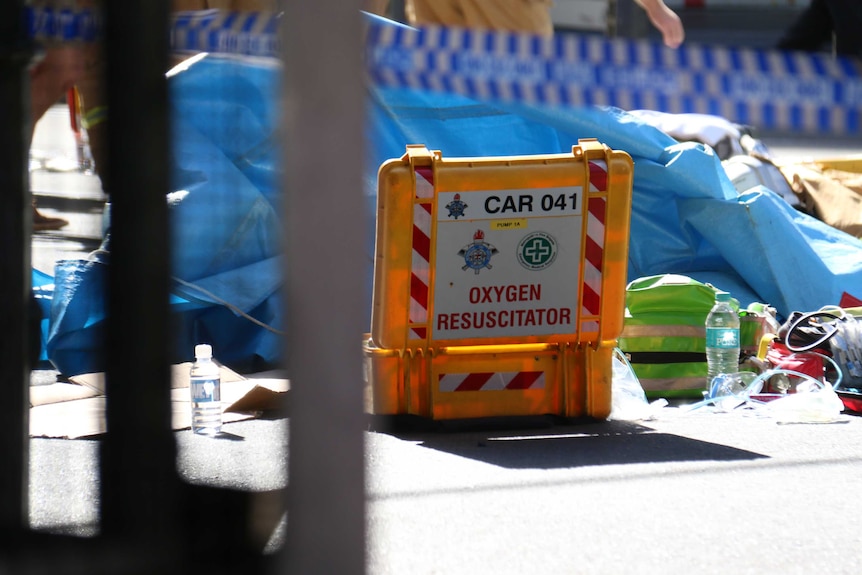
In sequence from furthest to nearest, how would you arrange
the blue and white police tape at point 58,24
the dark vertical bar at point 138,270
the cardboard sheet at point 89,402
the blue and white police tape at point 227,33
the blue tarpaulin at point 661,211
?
the blue tarpaulin at point 661,211
the cardboard sheet at point 89,402
the blue and white police tape at point 227,33
the blue and white police tape at point 58,24
the dark vertical bar at point 138,270

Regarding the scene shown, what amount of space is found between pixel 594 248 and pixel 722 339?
2.52ft

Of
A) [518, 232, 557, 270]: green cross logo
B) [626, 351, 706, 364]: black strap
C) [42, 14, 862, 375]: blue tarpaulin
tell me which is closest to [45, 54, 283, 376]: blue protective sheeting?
[42, 14, 862, 375]: blue tarpaulin

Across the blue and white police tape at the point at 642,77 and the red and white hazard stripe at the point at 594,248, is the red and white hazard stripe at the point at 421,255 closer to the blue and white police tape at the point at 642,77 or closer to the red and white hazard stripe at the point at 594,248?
the red and white hazard stripe at the point at 594,248

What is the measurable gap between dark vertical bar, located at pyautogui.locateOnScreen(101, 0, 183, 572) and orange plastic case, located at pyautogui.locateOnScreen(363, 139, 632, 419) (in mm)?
2564

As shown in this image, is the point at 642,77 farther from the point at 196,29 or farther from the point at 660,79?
the point at 196,29

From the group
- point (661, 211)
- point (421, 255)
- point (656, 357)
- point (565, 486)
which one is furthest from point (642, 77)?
point (661, 211)

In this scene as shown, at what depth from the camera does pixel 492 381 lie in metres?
4.58

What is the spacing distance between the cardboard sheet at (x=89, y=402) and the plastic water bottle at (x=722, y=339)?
5.39 feet

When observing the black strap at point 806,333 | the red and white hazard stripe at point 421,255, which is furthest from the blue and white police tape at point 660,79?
the black strap at point 806,333

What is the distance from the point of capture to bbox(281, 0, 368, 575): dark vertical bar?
5.14 ft

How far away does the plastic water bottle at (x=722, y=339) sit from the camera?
508 cm

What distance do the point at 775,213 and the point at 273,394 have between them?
2.73m

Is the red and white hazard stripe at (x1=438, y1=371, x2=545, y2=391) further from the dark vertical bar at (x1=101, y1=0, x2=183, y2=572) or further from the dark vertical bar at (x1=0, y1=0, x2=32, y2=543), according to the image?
Result: the dark vertical bar at (x1=101, y1=0, x2=183, y2=572)

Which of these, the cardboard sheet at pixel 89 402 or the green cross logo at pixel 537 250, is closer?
the cardboard sheet at pixel 89 402
